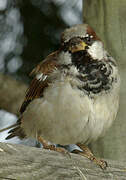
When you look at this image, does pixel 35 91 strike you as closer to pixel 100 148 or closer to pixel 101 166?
pixel 100 148

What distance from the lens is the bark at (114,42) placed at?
269cm

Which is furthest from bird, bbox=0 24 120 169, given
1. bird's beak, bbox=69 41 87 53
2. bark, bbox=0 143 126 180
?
bark, bbox=0 143 126 180

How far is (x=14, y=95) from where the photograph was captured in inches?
138

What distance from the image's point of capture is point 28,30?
→ 152 inches

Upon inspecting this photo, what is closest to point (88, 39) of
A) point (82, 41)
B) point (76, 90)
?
point (82, 41)

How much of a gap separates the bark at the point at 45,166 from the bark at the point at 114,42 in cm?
73

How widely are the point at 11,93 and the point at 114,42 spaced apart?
41.8 inches

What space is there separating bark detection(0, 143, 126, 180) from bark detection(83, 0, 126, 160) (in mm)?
734

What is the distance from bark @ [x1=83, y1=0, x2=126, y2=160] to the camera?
2.69 m

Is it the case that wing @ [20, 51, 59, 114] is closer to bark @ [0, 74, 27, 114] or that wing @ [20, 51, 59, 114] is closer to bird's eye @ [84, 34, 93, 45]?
bird's eye @ [84, 34, 93, 45]

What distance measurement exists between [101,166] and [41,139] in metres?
1.04

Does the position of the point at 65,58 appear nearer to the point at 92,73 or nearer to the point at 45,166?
the point at 92,73

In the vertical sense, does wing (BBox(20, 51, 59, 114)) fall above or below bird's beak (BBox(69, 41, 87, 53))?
below

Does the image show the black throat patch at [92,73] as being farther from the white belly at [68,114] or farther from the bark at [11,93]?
the bark at [11,93]
